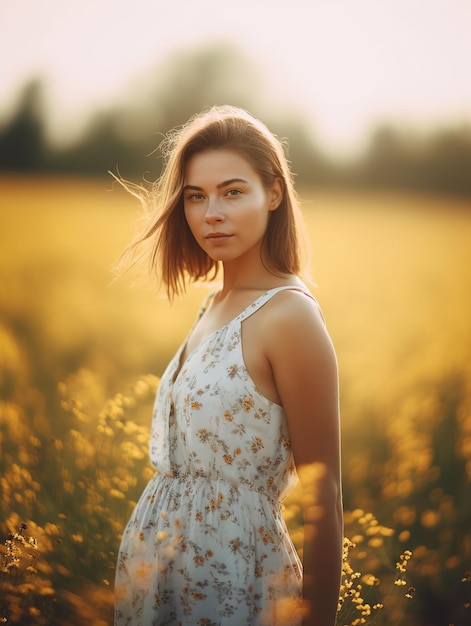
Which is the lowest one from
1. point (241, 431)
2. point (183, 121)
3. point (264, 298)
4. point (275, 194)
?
point (241, 431)

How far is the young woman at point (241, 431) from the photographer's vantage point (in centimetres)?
171

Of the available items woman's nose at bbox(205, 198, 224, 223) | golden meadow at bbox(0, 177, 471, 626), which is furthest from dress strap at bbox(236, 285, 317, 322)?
golden meadow at bbox(0, 177, 471, 626)

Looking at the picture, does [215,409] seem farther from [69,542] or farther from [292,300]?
[69,542]

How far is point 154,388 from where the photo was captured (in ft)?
10.1

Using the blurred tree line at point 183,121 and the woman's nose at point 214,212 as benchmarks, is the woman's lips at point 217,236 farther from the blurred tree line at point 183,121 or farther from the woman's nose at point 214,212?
the blurred tree line at point 183,121

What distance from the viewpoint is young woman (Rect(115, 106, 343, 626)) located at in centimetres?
171

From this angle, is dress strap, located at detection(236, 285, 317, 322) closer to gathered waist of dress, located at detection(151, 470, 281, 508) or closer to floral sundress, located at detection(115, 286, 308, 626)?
floral sundress, located at detection(115, 286, 308, 626)

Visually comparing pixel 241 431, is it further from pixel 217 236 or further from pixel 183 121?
pixel 183 121

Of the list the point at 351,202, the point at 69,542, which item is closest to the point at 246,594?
the point at 69,542

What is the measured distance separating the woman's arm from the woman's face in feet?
1.02

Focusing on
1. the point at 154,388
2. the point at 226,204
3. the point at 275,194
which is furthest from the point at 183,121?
the point at 226,204

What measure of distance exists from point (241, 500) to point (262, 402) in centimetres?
28

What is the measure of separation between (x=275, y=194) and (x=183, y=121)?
2126 millimetres

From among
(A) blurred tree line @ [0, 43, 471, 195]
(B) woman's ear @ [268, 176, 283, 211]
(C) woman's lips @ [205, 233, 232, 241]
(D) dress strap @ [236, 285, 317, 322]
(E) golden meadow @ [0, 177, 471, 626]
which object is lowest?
(E) golden meadow @ [0, 177, 471, 626]
